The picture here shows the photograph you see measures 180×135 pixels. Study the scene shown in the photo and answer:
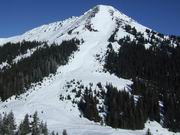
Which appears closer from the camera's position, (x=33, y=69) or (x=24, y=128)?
(x=24, y=128)

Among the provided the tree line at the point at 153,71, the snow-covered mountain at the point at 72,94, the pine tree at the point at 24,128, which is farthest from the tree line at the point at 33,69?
the pine tree at the point at 24,128

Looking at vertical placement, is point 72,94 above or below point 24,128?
above

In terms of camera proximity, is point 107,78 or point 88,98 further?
point 107,78

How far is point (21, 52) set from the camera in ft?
654

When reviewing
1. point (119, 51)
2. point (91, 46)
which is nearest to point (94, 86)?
point (119, 51)

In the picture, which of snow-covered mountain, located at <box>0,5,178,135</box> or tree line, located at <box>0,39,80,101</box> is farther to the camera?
tree line, located at <box>0,39,80,101</box>

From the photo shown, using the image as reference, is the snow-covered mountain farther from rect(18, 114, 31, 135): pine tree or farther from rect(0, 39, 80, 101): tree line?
rect(18, 114, 31, 135): pine tree

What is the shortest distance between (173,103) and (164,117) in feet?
23.7

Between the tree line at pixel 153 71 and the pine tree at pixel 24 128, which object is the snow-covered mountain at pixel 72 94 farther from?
the pine tree at pixel 24 128

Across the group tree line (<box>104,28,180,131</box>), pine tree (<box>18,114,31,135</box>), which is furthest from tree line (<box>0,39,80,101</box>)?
pine tree (<box>18,114,31,135</box>)

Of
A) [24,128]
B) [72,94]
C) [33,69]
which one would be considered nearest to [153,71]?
[72,94]

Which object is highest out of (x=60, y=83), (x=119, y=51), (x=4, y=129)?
(x=119, y=51)

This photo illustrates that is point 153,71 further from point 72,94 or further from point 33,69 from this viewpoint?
point 33,69

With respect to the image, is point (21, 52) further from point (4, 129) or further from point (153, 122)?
point (4, 129)
